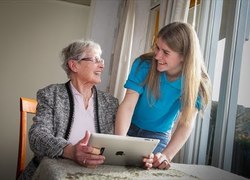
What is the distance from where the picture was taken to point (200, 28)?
6.88ft

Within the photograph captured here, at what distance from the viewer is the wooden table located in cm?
86

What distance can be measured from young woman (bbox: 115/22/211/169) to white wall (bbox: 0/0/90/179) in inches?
84.0

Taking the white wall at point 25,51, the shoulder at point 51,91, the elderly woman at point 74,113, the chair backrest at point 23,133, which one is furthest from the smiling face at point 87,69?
the white wall at point 25,51

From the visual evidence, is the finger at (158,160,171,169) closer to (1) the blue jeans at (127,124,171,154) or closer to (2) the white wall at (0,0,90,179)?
(1) the blue jeans at (127,124,171,154)

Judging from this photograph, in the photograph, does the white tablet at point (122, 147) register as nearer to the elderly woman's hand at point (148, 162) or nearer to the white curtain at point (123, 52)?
the elderly woman's hand at point (148, 162)

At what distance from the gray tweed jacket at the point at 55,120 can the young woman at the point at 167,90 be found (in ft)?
0.32

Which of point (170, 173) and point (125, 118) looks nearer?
point (170, 173)

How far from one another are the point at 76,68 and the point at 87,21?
2.18 m

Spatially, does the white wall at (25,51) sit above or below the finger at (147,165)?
above

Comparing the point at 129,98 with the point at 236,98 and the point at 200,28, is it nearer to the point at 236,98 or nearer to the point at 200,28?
the point at 236,98

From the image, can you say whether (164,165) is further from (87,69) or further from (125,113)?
(87,69)

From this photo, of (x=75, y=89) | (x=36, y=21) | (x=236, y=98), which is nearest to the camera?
(x=75, y=89)

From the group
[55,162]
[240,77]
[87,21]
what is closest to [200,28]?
[240,77]

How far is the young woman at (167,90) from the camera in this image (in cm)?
138
